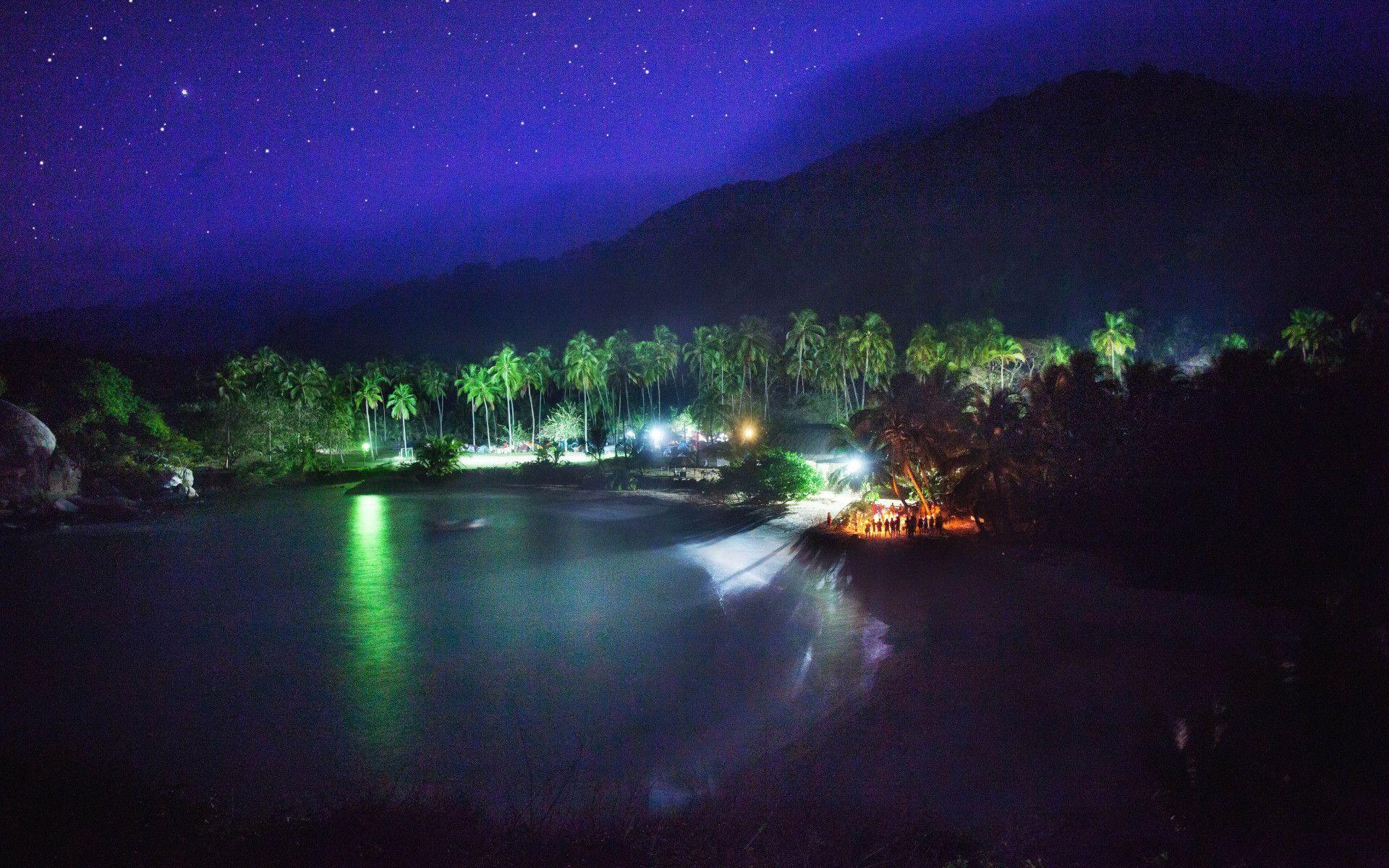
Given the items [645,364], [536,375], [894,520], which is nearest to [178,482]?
[536,375]

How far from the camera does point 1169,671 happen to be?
11.2 m

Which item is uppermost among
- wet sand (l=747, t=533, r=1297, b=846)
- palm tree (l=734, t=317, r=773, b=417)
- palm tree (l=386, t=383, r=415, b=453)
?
palm tree (l=734, t=317, r=773, b=417)

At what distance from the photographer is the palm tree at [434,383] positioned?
282 ft

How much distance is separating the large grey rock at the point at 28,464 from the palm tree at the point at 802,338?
5076 centimetres

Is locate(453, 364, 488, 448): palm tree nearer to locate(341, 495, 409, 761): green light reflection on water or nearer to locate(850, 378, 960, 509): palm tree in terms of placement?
locate(341, 495, 409, 761): green light reflection on water

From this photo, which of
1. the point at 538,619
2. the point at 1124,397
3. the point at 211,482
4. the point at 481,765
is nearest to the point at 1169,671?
the point at 481,765

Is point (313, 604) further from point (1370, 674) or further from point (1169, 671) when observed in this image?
point (1370, 674)

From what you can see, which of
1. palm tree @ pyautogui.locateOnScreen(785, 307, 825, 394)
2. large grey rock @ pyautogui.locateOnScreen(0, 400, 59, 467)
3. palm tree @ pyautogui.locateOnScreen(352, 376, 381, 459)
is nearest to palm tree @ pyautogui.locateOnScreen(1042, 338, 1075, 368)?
palm tree @ pyautogui.locateOnScreen(785, 307, 825, 394)

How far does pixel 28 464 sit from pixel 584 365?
42.8 meters

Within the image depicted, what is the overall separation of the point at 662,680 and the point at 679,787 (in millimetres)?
3772

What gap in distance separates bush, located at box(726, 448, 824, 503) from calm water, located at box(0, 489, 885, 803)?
7.04 meters

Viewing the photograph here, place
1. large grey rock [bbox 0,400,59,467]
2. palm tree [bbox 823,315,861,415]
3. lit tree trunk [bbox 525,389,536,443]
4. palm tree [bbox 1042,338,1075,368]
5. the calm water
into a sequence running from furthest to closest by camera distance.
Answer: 1. lit tree trunk [bbox 525,389,536,443]
2. palm tree [bbox 823,315,861,415]
3. palm tree [bbox 1042,338,1075,368]
4. large grey rock [bbox 0,400,59,467]
5. the calm water

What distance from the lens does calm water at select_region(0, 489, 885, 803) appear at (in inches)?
391

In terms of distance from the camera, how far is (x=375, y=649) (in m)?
15.2
